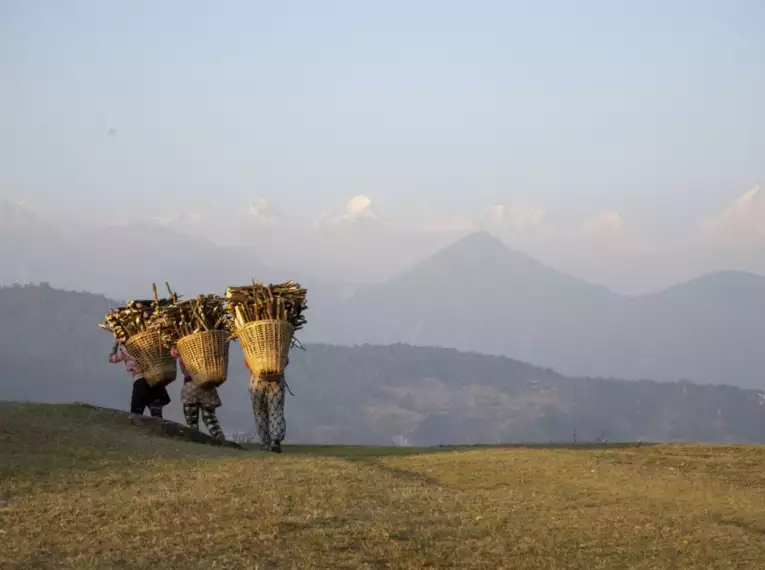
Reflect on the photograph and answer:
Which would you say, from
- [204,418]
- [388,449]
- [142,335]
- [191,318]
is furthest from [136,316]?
[388,449]

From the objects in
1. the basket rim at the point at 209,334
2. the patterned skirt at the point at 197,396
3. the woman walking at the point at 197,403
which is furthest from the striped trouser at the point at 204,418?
the basket rim at the point at 209,334

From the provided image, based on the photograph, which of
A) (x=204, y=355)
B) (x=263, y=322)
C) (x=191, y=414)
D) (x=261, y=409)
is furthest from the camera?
(x=191, y=414)

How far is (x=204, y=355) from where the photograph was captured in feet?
92.8

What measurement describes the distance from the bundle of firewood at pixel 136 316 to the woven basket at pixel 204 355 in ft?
4.01

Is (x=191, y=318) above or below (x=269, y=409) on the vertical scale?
above

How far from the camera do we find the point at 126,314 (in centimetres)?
2927

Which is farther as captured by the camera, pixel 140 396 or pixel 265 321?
pixel 140 396

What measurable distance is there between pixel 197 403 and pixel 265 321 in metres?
3.79

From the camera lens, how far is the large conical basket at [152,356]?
28.9 m

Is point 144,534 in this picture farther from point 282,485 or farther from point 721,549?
point 721,549

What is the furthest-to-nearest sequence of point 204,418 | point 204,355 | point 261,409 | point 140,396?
point 140,396
point 204,418
point 204,355
point 261,409

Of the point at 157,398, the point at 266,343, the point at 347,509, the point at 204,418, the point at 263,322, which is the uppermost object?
the point at 263,322

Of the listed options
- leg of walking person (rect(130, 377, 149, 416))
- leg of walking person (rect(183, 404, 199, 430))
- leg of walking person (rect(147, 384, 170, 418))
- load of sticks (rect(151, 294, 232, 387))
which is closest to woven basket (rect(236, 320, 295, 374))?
load of sticks (rect(151, 294, 232, 387))

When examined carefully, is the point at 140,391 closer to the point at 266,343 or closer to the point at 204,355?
the point at 204,355
